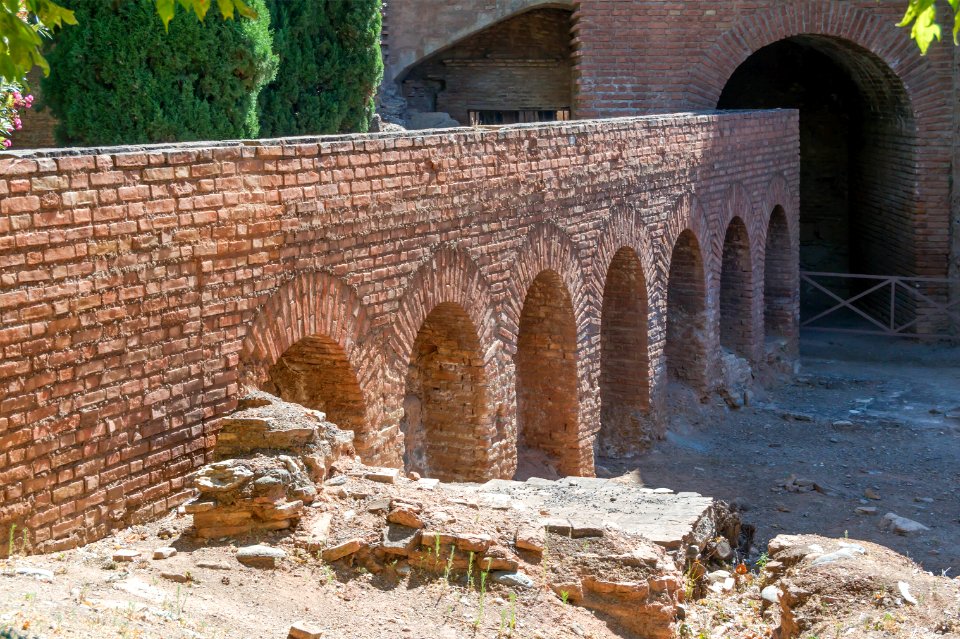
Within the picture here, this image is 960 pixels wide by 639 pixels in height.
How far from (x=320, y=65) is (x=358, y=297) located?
6.88m

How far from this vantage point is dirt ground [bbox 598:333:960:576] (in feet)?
34.2

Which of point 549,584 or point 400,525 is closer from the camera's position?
point 400,525

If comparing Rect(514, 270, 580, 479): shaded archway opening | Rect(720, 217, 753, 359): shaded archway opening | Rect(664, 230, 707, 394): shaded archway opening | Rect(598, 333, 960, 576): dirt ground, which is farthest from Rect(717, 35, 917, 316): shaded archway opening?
Rect(514, 270, 580, 479): shaded archway opening

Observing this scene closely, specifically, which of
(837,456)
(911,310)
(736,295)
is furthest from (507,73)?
(837,456)

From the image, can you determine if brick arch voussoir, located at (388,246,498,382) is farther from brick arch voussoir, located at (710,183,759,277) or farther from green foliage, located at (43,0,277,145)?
brick arch voussoir, located at (710,183,759,277)

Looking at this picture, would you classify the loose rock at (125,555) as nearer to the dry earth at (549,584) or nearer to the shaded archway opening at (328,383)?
the dry earth at (549,584)

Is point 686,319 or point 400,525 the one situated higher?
point 686,319

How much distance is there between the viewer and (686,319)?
13.5m

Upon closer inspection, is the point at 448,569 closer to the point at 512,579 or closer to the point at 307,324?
the point at 512,579

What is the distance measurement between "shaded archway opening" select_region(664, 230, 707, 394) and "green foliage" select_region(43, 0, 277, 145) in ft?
15.6

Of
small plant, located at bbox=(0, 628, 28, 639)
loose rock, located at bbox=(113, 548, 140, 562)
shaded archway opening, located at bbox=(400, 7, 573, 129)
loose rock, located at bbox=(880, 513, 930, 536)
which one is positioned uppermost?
shaded archway opening, located at bbox=(400, 7, 573, 129)

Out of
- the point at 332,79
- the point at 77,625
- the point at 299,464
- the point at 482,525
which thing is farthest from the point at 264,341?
the point at 332,79

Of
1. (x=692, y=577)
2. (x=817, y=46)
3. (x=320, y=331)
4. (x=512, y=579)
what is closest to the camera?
(x=512, y=579)

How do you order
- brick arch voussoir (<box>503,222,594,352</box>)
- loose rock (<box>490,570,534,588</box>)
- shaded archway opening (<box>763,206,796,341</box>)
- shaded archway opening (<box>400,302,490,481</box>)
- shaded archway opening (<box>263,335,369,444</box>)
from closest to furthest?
loose rock (<box>490,570,534,588</box>)
shaded archway opening (<box>263,335,369,444</box>)
shaded archway opening (<box>400,302,490,481</box>)
brick arch voussoir (<box>503,222,594,352</box>)
shaded archway opening (<box>763,206,796,341</box>)
